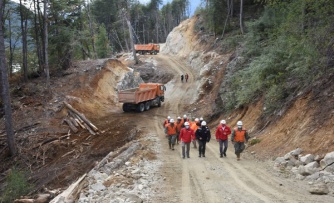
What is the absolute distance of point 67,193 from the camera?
10766mm

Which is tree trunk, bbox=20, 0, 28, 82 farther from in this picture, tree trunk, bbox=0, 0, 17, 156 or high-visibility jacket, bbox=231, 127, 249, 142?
high-visibility jacket, bbox=231, 127, 249, 142

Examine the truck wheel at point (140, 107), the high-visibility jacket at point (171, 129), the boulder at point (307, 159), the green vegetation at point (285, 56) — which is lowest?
the truck wheel at point (140, 107)

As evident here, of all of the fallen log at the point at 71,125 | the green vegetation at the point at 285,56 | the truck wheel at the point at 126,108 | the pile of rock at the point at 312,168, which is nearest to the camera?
the pile of rock at the point at 312,168

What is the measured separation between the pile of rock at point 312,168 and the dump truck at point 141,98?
17.1 metres

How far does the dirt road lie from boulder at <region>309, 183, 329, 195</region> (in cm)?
16

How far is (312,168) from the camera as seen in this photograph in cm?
1061

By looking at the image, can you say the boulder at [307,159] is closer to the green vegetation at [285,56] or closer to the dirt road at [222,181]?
the dirt road at [222,181]

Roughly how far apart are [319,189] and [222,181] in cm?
287

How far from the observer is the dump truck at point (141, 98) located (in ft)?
91.3

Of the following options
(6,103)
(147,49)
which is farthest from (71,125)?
(147,49)

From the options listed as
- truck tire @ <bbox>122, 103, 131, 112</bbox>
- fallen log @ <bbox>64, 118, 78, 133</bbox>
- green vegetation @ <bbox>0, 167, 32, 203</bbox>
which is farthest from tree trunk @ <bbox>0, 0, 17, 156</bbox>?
truck tire @ <bbox>122, 103, 131, 112</bbox>

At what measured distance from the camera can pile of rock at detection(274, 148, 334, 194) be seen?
9.46 meters

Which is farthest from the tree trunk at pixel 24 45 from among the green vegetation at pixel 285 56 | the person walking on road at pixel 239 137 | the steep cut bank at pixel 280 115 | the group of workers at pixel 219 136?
the person walking on road at pixel 239 137

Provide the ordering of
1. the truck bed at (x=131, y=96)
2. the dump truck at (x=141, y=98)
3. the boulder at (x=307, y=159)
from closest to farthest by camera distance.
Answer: the boulder at (x=307, y=159) → the truck bed at (x=131, y=96) → the dump truck at (x=141, y=98)
